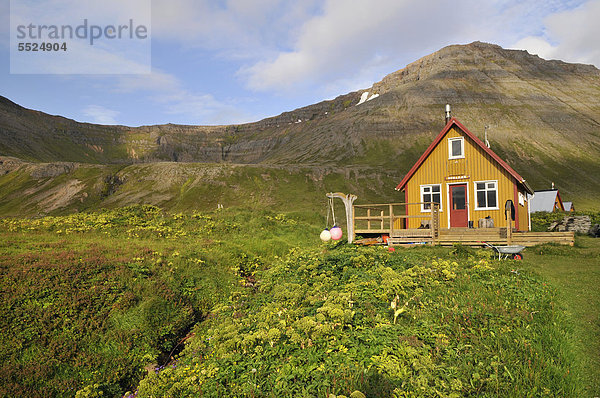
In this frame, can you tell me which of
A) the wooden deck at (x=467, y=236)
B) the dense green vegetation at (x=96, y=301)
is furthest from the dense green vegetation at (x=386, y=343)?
the wooden deck at (x=467, y=236)

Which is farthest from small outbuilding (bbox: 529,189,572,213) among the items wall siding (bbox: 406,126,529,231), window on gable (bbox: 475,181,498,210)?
window on gable (bbox: 475,181,498,210)

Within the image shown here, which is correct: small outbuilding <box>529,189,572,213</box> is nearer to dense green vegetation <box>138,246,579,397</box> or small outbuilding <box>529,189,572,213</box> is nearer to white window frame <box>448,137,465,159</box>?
white window frame <box>448,137,465,159</box>

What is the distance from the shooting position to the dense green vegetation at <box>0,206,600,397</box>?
19.7ft

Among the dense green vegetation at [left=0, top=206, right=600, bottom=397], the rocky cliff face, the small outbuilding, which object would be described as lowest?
the dense green vegetation at [left=0, top=206, right=600, bottom=397]

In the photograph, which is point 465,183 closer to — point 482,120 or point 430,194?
point 430,194

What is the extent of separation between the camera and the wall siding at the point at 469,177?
2434 cm

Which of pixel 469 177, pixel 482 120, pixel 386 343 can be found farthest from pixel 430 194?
pixel 482 120

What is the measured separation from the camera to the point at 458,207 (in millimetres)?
25766

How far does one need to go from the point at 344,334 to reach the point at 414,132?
139 metres

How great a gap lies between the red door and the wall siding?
0.96 feet

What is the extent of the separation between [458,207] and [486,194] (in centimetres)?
212

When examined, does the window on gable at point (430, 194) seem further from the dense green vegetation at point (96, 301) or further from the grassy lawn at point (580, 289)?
the dense green vegetation at point (96, 301)

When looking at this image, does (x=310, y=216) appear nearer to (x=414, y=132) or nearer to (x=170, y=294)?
(x=170, y=294)

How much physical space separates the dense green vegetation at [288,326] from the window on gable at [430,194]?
11.5 meters
